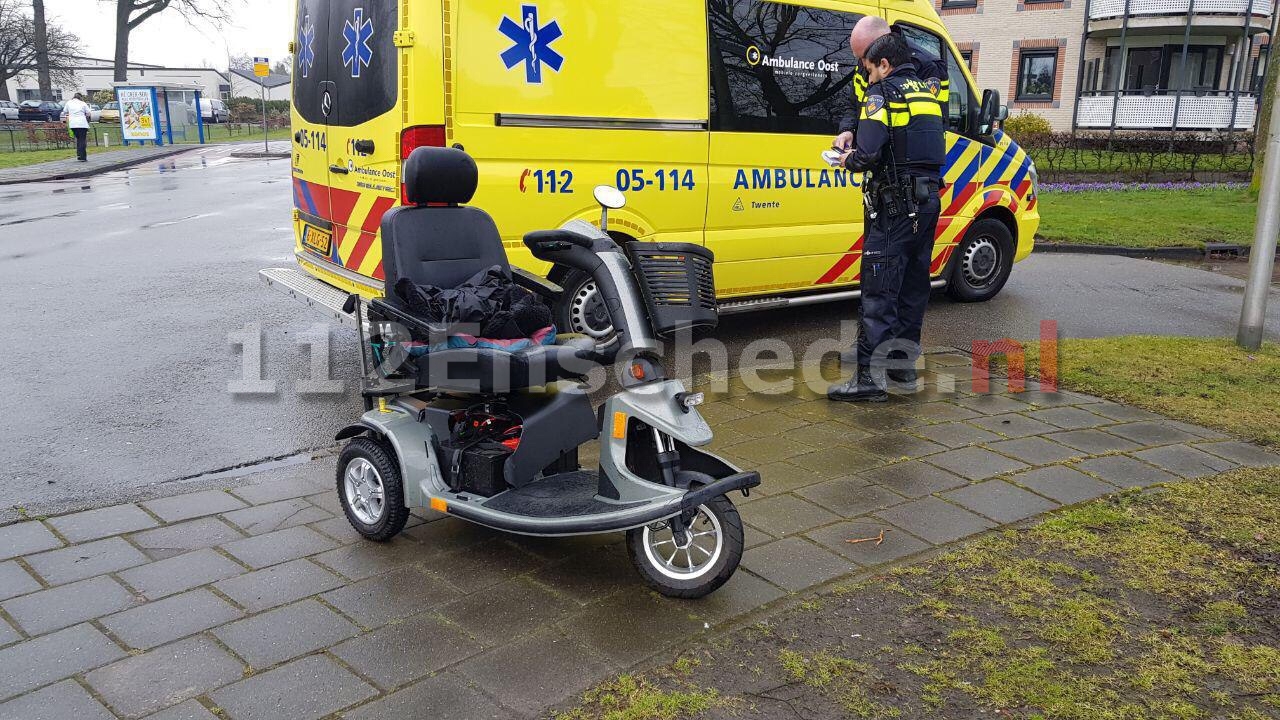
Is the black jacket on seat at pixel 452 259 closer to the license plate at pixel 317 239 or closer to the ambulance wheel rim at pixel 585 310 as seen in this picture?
the ambulance wheel rim at pixel 585 310

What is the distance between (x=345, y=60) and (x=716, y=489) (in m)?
4.31

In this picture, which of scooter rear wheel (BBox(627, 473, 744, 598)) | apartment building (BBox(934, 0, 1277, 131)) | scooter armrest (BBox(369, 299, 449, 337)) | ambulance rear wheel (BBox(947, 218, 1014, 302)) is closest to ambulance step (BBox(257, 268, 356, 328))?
scooter armrest (BBox(369, 299, 449, 337))

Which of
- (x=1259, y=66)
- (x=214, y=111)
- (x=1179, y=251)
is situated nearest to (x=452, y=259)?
(x=1179, y=251)

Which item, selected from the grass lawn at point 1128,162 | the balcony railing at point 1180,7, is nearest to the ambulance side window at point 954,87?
the grass lawn at point 1128,162

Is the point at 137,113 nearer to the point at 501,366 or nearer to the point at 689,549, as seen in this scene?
the point at 501,366

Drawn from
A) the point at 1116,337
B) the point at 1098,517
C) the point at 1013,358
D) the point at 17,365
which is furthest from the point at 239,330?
the point at 1116,337

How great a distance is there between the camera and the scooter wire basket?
11.4ft

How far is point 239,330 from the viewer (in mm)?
7871

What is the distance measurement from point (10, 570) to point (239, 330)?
14.0 ft

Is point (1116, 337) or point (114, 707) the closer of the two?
point (114, 707)

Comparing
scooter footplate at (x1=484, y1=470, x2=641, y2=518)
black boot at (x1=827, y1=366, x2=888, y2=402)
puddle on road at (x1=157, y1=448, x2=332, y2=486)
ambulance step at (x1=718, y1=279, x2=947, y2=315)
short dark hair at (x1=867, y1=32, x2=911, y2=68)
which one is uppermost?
short dark hair at (x1=867, y1=32, x2=911, y2=68)

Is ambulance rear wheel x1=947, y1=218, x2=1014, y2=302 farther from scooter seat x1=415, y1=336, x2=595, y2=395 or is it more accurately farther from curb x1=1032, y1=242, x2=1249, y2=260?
scooter seat x1=415, y1=336, x2=595, y2=395

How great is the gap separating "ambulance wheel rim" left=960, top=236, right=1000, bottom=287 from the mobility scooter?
5.49 metres

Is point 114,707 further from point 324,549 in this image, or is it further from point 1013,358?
point 1013,358
